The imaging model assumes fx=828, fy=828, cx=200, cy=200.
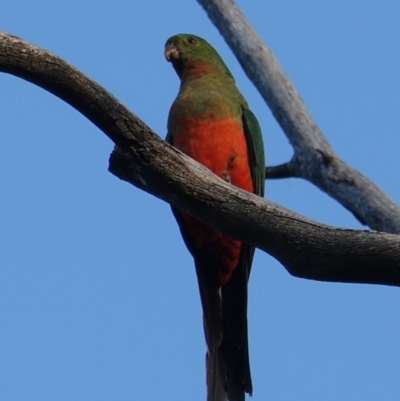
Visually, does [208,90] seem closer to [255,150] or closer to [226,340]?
[255,150]

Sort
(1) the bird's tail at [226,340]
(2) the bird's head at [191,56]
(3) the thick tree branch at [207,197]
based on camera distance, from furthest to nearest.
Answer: (2) the bird's head at [191,56]
(1) the bird's tail at [226,340]
(3) the thick tree branch at [207,197]

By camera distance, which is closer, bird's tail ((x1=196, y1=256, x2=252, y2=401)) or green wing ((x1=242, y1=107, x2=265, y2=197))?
bird's tail ((x1=196, y1=256, x2=252, y2=401))

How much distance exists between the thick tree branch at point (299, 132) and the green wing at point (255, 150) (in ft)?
2.00

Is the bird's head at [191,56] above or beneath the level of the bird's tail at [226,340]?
above

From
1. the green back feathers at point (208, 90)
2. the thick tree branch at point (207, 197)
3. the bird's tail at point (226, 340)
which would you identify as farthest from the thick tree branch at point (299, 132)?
the thick tree branch at point (207, 197)

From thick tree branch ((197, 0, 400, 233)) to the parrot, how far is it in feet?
1.96

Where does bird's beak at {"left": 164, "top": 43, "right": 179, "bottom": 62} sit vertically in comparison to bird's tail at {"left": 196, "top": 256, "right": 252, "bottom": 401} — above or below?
above

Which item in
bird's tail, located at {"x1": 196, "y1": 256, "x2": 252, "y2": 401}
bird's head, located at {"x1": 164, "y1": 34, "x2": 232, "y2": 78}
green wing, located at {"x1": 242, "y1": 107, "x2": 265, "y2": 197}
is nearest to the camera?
bird's tail, located at {"x1": 196, "y1": 256, "x2": 252, "y2": 401}

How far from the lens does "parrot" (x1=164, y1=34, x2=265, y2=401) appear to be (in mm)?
4891

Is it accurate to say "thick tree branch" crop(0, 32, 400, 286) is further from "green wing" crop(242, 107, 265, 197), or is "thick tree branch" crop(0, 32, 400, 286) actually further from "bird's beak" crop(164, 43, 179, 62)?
"bird's beak" crop(164, 43, 179, 62)

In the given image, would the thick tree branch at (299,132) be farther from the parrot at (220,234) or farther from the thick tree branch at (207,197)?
the thick tree branch at (207,197)

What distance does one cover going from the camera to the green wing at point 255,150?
5.46m

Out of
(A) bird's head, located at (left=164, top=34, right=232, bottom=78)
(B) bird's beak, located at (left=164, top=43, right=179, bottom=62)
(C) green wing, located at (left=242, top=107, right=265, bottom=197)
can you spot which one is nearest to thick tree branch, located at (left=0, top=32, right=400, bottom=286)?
(C) green wing, located at (left=242, top=107, right=265, bottom=197)

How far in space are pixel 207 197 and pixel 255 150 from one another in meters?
2.13
